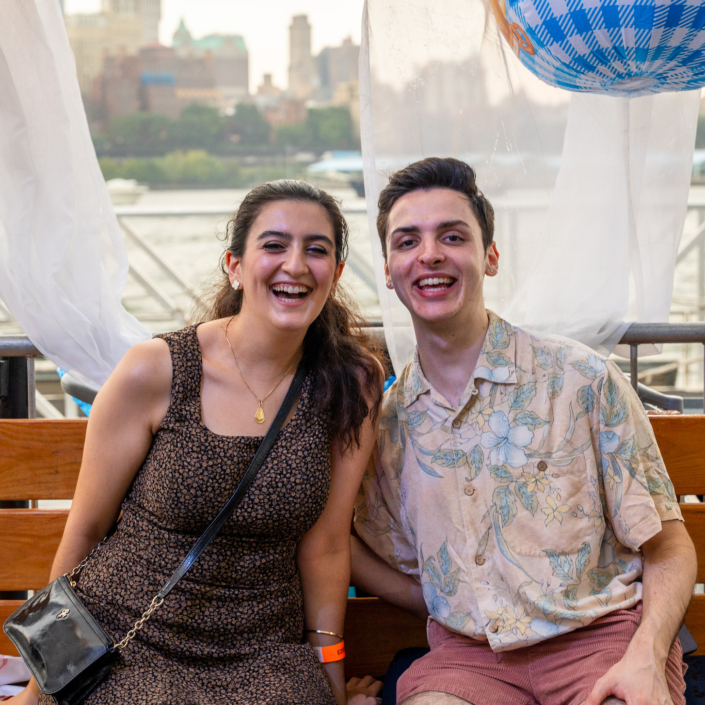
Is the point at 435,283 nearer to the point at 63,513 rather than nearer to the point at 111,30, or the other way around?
the point at 63,513

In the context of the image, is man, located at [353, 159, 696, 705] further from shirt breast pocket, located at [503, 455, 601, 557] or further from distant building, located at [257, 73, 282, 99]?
distant building, located at [257, 73, 282, 99]

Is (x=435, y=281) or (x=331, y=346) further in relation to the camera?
(x=331, y=346)

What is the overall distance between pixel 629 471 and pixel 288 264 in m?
0.86

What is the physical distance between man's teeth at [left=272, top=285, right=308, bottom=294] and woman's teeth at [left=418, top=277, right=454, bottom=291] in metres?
0.27

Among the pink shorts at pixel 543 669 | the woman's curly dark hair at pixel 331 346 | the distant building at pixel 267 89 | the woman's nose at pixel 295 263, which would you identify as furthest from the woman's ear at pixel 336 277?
the distant building at pixel 267 89

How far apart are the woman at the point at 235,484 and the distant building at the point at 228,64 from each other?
3467 centimetres

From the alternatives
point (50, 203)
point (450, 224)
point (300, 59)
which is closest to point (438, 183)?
point (450, 224)

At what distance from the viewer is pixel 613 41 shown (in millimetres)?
1352

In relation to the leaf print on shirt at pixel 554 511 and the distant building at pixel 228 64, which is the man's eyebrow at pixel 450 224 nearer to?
the leaf print on shirt at pixel 554 511

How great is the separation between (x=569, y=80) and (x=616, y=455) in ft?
2.69

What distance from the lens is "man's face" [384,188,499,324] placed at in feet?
5.23

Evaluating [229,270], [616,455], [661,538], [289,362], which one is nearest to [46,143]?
[229,270]

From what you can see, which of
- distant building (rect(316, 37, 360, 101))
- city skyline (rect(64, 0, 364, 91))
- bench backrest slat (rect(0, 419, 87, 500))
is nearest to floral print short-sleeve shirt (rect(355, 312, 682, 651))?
bench backrest slat (rect(0, 419, 87, 500))

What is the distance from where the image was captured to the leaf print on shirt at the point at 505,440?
157 centimetres
